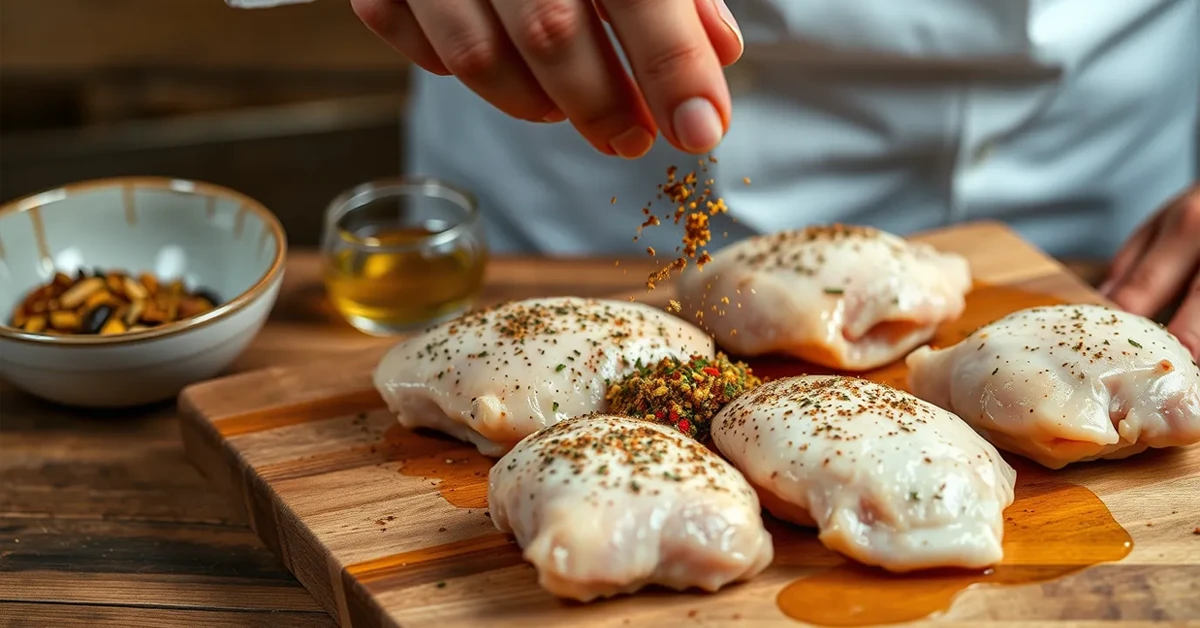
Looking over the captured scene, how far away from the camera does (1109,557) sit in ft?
6.07

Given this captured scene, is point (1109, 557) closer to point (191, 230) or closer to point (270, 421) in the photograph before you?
point (270, 421)

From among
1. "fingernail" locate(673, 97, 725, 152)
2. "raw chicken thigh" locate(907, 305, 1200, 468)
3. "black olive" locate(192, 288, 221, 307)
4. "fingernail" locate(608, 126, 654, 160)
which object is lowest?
"black olive" locate(192, 288, 221, 307)

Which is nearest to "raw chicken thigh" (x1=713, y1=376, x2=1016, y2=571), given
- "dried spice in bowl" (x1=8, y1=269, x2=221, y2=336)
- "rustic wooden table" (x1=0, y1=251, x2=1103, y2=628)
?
"rustic wooden table" (x1=0, y1=251, x2=1103, y2=628)

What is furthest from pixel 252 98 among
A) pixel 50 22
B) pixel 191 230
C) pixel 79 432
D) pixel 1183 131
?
pixel 1183 131

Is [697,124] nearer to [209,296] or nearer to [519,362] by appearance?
[519,362]

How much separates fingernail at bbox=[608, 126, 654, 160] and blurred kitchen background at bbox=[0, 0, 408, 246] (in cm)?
398

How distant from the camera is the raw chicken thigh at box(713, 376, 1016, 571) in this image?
179cm

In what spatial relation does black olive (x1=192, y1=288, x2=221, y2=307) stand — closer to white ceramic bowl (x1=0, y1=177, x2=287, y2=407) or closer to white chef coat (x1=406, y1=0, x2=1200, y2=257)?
white ceramic bowl (x1=0, y1=177, x2=287, y2=407)

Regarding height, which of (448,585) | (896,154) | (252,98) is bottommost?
(252,98)

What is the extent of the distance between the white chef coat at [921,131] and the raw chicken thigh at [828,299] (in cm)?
50

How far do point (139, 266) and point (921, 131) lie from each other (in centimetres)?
193

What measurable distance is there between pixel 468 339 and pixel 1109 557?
119 centimetres

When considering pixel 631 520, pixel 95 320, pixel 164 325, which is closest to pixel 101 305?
pixel 95 320

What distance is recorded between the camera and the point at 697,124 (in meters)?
1.77
